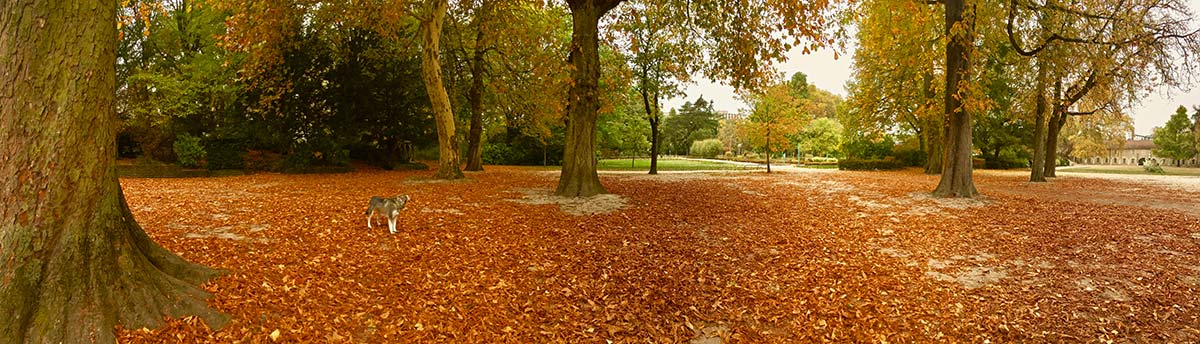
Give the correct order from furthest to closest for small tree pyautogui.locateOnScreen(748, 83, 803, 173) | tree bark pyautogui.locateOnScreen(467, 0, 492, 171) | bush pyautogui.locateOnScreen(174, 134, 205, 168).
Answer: small tree pyautogui.locateOnScreen(748, 83, 803, 173), tree bark pyautogui.locateOnScreen(467, 0, 492, 171), bush pyautogui.locateOnScreen(174, 134, 205, 168)

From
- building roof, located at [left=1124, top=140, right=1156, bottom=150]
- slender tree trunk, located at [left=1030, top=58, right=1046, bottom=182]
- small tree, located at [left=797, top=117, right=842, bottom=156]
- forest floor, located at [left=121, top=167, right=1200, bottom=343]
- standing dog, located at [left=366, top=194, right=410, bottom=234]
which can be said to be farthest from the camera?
building roof, located at [left=1124, top=140, right=1156, bottom=150]

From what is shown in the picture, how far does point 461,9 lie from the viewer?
56.0ft

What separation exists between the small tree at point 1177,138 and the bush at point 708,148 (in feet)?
141

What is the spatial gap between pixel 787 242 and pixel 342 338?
560 centimetres

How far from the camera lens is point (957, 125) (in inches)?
485

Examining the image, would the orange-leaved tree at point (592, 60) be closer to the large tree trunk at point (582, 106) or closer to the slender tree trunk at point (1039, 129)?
the large tree trunk at point (582, 106)

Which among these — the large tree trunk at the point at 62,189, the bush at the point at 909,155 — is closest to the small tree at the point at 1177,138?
the bush at the point at 909,155

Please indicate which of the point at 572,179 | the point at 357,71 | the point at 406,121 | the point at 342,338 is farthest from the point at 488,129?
the point at 342,338

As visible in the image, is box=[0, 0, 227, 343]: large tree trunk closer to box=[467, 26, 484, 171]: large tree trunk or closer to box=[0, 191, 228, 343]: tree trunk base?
box=[0, 191, 228, 343]: tree trunk base

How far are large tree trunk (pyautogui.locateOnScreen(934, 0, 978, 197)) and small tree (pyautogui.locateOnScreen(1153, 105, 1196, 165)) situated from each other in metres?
57.5

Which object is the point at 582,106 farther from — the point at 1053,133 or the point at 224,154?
the point at 1053,133

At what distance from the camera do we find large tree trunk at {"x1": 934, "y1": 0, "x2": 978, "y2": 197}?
39.4ft

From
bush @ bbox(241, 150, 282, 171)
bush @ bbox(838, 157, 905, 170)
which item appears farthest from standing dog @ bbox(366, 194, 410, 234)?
bush @ bbox(838, 157, 905, 170)

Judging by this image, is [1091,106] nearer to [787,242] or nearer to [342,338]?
[787,242]
